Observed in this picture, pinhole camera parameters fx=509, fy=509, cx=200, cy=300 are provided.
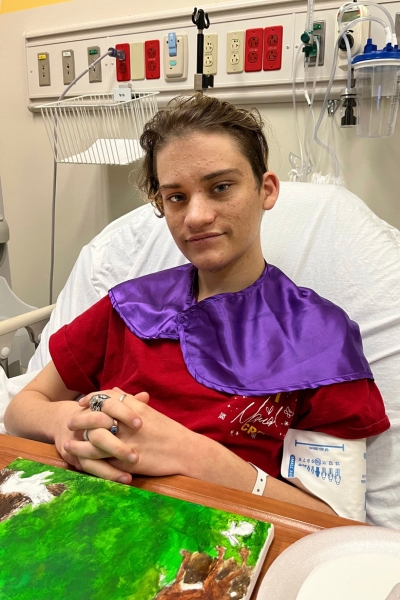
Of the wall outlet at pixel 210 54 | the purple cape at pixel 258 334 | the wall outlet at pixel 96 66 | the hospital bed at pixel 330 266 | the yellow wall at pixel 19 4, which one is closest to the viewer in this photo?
the purple cape at pixel 258 334

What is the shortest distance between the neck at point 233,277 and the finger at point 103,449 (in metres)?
0.43

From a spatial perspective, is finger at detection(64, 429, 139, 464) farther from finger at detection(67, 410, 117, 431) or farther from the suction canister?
the suction canister

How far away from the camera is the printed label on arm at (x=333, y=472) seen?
860 mm

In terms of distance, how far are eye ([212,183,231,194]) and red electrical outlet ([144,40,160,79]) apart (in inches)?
47.0

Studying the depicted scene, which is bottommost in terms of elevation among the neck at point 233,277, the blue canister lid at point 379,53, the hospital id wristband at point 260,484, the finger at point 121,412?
the hospital id wristband at point 260,484

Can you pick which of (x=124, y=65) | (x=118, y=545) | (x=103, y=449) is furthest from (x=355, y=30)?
(x=118, y=545)

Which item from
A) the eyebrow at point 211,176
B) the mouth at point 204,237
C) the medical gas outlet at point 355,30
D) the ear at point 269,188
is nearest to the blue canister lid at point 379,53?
the medical gas outlet at point 355,30

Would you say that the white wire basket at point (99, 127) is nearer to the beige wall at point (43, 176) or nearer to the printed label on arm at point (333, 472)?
the beige wall at point (43, 176)

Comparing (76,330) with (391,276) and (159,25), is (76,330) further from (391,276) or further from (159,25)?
(159,25)

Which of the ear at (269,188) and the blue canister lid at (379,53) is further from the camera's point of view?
the blue canister lid at (379,53)

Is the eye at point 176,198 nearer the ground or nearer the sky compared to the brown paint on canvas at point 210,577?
nearer the sky

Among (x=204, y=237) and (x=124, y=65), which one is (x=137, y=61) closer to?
(x=124, y=65)

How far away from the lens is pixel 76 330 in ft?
3.66

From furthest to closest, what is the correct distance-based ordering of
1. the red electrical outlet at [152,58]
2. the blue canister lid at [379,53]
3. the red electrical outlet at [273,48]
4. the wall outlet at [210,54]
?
the red electrical outlet at [152,58] → the wall outlet at [210,54] → the red electrical outlet at [273,48] → the blue canister lid at [379,53]
